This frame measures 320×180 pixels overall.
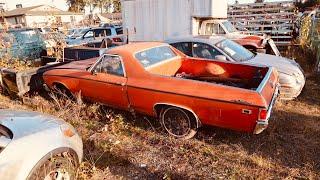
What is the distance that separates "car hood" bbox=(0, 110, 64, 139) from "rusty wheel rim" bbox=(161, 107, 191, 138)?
6.48 feet

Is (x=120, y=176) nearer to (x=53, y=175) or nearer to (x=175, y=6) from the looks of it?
(x=53, y=175)

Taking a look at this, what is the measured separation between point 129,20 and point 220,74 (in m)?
8.33

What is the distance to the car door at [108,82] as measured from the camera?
545 centimetres

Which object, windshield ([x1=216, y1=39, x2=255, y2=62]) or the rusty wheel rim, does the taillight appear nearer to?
the rusty wheel rim

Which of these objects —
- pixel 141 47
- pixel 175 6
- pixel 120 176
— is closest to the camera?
pixel 120 176

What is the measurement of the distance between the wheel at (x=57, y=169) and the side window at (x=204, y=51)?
4.48m

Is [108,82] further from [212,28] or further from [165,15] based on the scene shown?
[165,15]

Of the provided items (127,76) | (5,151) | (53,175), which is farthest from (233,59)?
(5,151)

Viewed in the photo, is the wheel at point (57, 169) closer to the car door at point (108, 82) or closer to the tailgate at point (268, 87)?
the car door at point (108, 82)

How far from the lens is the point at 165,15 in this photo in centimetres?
1236

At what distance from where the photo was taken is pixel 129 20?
1340cm

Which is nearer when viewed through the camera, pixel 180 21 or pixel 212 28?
pixel 212 28

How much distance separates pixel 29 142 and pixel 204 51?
5091 mm

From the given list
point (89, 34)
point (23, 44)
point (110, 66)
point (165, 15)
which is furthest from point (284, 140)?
point (89, 34)
